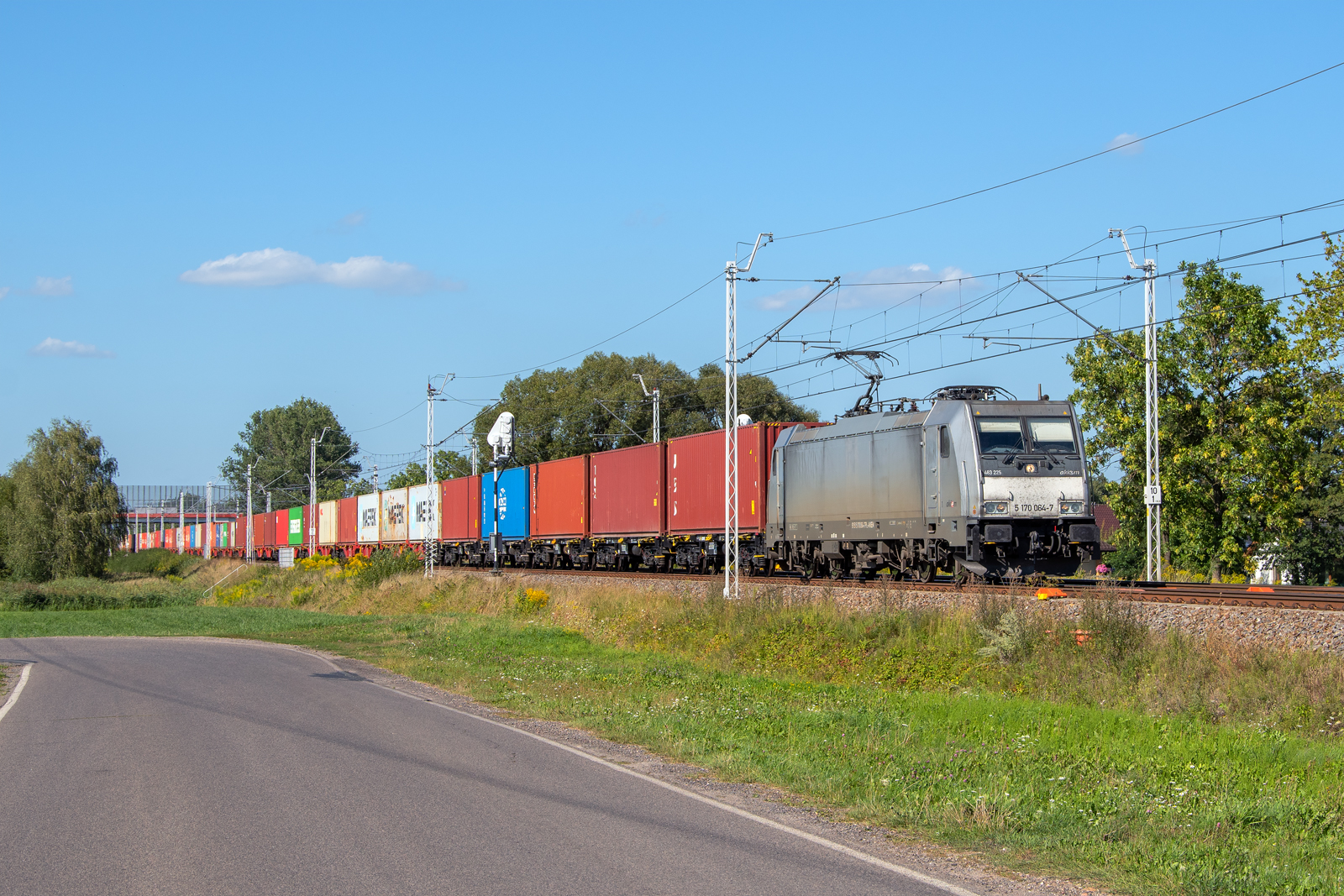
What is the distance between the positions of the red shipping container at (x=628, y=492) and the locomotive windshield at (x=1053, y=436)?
14.2m

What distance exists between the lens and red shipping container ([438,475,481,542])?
50.2m

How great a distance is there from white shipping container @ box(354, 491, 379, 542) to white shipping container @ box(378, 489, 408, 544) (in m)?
1.12

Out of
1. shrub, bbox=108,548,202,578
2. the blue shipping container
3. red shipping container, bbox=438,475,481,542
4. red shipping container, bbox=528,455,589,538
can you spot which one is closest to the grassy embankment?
red shipping container, bbox=528,455,589,538

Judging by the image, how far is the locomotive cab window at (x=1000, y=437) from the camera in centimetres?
2220

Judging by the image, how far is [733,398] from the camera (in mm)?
26766

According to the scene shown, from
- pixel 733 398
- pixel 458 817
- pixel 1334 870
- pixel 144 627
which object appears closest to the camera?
pixel 1334 870

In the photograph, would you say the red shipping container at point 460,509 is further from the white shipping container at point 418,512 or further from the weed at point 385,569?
the weed at point 385,569

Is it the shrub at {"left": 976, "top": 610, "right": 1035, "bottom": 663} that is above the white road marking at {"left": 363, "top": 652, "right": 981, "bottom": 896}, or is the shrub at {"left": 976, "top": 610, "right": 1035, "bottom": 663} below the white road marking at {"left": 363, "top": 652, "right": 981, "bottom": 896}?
above

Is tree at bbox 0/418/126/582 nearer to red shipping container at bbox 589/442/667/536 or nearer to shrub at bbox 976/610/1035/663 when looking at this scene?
red shipping container at bbox 589/442/667/536

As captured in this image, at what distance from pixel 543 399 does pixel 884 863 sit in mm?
84421

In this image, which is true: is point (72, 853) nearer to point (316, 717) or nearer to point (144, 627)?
point (316, 717)

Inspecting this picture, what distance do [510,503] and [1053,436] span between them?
27883 millimetres

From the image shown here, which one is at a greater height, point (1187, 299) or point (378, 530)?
point (1187, 299)

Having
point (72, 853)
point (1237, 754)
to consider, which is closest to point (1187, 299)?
point (1237, 754)
